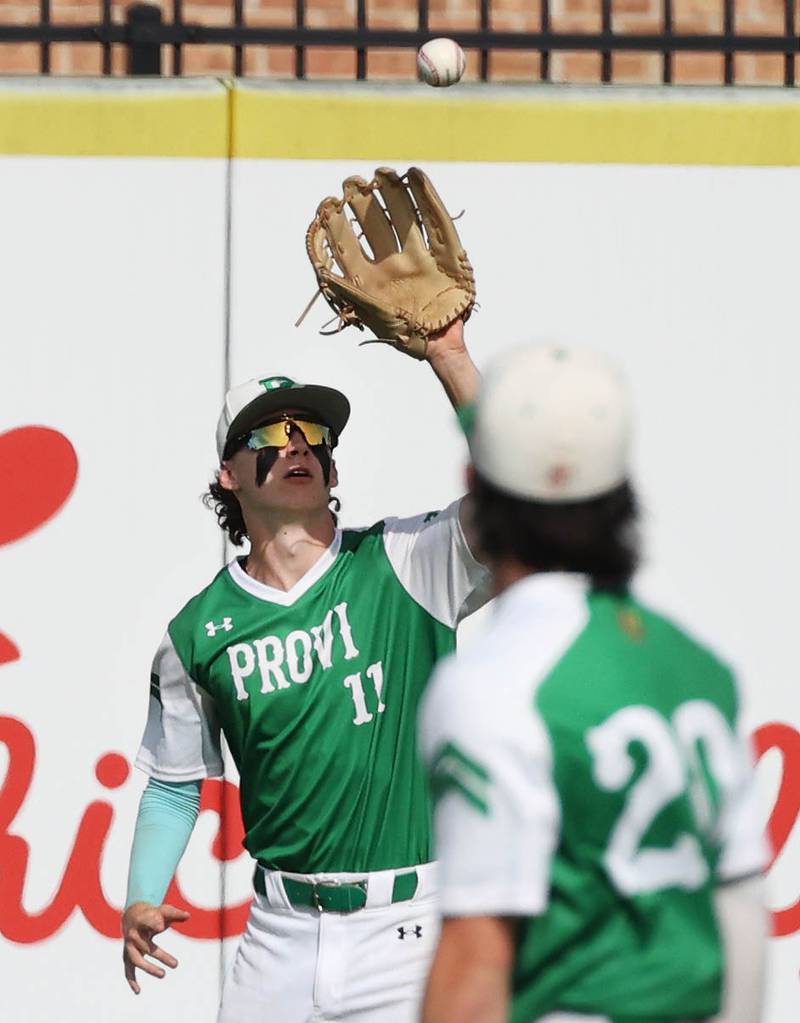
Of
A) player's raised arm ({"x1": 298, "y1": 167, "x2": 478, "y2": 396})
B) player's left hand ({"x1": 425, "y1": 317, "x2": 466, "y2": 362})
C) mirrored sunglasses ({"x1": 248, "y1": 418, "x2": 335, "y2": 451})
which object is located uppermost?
player's raised arm ({"x1": 298, "y1": 167, "x2": 478, "y2": 396})

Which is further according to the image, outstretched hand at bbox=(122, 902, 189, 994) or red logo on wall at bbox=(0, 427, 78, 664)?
red logo on wall at bbox=(0, 427, 78, 664)

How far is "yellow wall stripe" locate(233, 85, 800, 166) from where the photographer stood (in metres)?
5.84

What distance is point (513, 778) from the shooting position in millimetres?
2113

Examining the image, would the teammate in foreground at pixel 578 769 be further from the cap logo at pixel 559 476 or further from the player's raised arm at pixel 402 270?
the player's raised arm at pixel 402 270

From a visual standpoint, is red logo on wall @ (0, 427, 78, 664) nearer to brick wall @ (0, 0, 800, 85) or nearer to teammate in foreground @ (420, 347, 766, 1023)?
brick wall @ (0, 0, 800, 85)

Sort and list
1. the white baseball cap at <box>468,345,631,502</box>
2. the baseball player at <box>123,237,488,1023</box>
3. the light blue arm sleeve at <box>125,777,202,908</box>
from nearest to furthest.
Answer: the white baseball cap at <box>468,345,631,502</box>, the baseball player at <box>123,237,488,1023</box>, the light blue arm sleeve at <box>125,777,202,908</box>

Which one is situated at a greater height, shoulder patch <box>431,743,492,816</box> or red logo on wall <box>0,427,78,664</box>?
red logo on wall <box>0,427,78,664</box>

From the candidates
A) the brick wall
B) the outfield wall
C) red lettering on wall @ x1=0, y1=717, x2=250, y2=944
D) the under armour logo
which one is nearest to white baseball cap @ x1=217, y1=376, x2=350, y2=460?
the under armour logo

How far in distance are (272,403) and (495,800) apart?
2.26 metres

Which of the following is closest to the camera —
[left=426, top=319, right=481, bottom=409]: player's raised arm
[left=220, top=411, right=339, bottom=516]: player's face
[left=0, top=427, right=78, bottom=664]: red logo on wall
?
[left=426, top=319, right=481, bottom=409]: player's raised arm

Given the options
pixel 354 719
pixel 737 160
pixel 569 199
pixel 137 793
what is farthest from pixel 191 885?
pixel 737 160

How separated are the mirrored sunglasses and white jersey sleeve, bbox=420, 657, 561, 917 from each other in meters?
2.15

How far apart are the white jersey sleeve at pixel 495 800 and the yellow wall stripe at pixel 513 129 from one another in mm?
3875

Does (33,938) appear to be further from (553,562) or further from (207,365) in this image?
(553,562)
